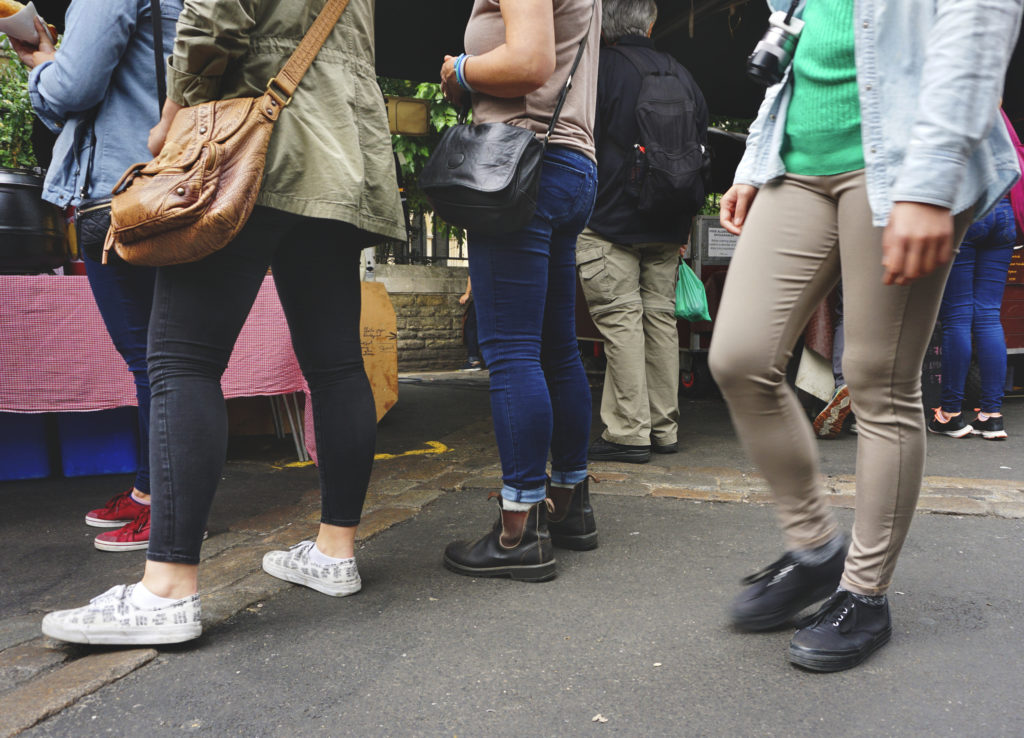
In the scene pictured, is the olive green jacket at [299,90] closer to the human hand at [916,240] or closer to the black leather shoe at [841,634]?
the human hand at [916,240]

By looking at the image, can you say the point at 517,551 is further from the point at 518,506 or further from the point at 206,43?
the point at 206,43

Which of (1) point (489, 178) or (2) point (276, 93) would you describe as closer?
(2) point (276, 93)

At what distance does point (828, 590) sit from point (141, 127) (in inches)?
92.8

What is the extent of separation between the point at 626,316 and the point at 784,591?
236 cm

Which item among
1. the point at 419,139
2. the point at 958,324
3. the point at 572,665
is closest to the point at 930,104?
the point at 572,665

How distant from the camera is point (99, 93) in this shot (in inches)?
95.9

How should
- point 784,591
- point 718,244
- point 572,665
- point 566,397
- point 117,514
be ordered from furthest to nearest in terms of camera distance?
point 718,244 → point 117,514 → point 566,397 → point 784,591 → point 572,665

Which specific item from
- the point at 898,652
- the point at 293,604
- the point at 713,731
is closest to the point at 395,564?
the point at 293,604

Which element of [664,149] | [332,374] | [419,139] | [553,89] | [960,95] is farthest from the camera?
[419,139]

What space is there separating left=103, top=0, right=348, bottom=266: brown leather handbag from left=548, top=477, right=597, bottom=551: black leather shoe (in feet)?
4.17

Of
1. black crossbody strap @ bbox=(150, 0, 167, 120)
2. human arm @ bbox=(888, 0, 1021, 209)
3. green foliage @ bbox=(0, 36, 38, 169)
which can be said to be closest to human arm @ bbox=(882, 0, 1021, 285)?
human arm @ bbox=(888, 0, 1021, 209)

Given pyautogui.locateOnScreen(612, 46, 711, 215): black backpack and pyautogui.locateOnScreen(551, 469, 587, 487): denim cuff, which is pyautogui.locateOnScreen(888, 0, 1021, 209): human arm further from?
pyautogui.locateOnScreen(612, 46, 711, 215): black backpack

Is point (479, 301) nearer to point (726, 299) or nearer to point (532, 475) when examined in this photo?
point (532, 475)

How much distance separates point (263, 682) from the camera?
1661 mm
